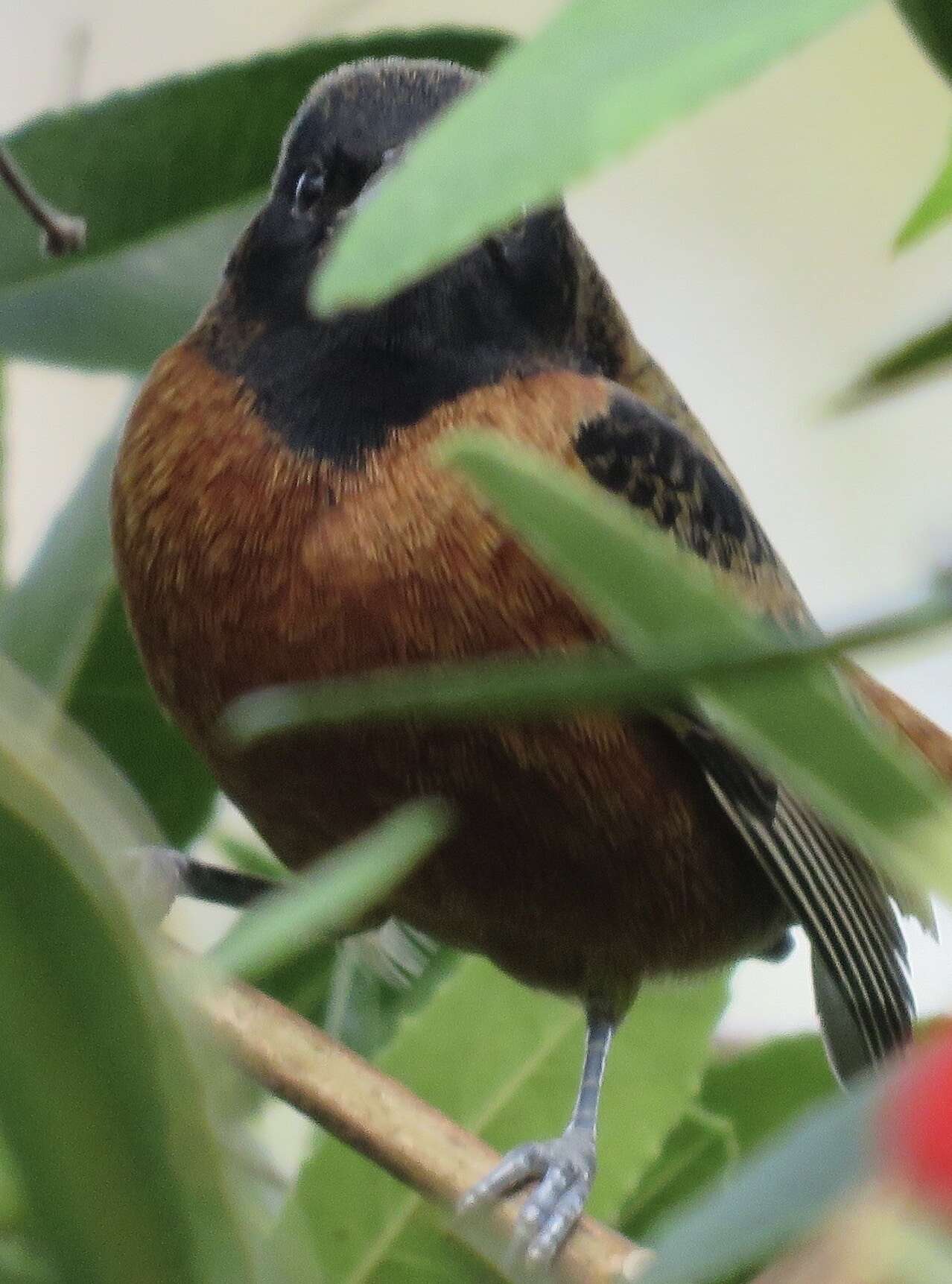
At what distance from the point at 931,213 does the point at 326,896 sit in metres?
0.21

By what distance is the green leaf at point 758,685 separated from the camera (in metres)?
0.20

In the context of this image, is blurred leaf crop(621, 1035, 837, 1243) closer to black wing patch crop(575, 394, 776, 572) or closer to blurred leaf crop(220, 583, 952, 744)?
black wing patch crop(575, 394, 776, 572)

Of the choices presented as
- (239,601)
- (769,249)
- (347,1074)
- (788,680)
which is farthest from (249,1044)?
(769,249)

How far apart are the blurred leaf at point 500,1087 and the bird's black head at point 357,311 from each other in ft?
0.88

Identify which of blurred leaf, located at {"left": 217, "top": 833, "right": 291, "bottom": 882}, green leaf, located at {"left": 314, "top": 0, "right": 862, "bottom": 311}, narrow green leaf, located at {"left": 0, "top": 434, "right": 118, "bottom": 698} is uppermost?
green leaf, located at {"left": 314, "top": 0, "right": 862, "bottom": 311}

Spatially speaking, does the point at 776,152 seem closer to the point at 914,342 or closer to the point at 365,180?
the point at 365,180

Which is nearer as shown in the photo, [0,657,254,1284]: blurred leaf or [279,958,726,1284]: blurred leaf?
[0,657,254,1284]: blurred leaf

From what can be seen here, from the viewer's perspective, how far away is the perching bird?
746 millimetres

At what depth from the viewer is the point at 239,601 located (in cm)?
75

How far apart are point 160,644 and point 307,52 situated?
278 mm

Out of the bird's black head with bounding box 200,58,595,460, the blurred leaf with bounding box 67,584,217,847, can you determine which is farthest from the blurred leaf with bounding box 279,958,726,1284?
the bird's black head with bounding box 200,58,595,460

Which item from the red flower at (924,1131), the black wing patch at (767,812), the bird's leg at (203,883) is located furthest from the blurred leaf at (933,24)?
the bird's leg at (203,883)

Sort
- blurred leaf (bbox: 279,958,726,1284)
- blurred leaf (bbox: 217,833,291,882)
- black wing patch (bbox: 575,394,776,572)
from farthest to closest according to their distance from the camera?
blurred leaf (bbox: 217,833,291,882), black wing patch (bbox: 575,394,776,572), blurred leaf (bbox: 279,958,726,1284)

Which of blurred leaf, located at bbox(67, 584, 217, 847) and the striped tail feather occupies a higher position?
blurred leaf, located at bbox(67, 584, 217, 847)
